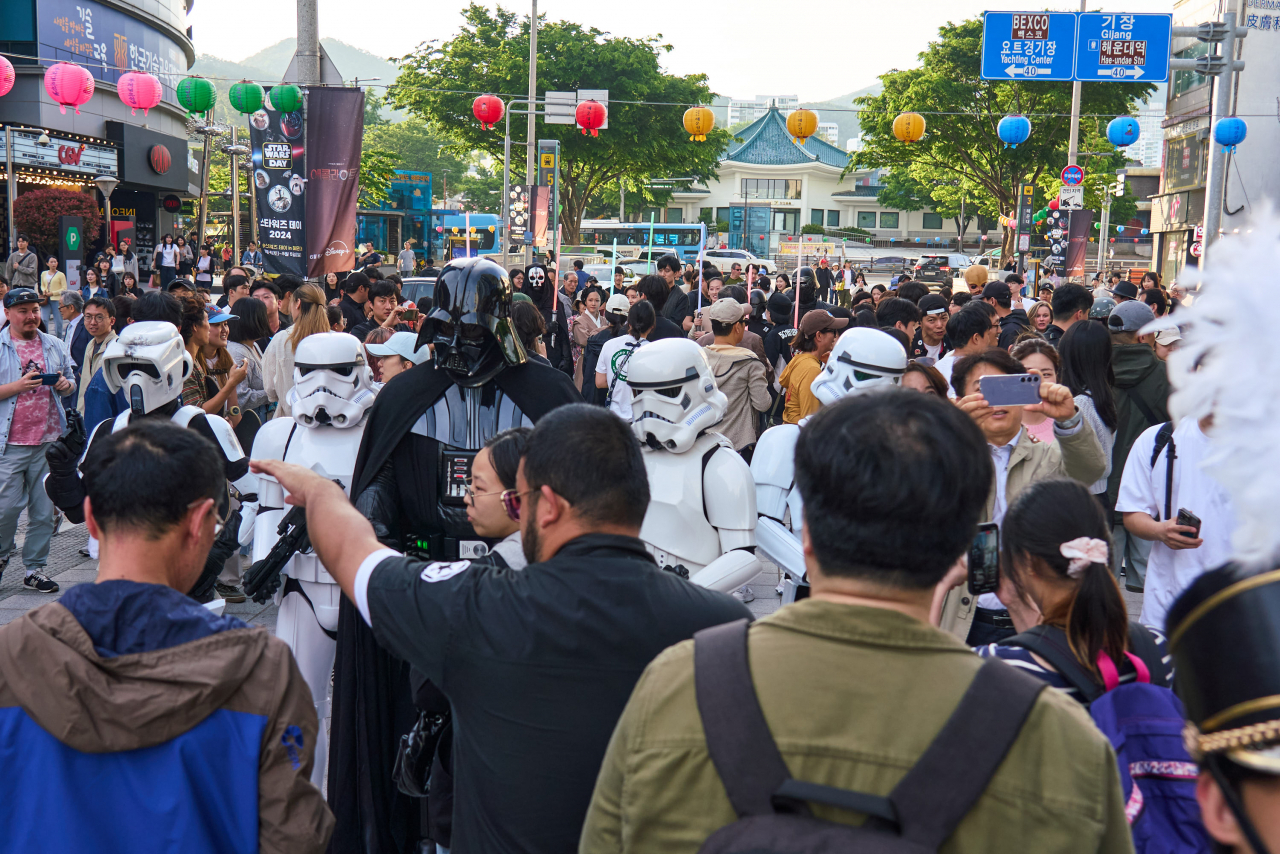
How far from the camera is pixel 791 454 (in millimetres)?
4074

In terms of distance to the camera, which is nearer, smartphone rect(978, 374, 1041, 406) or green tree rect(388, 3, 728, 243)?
smartphone rect(978, 374, 1041, 406)

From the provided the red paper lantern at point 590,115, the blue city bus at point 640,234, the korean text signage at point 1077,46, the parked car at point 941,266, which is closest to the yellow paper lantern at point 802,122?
the korean text signage at point 1077,46

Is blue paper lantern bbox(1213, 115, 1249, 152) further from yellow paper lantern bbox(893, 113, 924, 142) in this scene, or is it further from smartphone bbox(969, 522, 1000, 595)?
smartphone bbox(969, 522, 1000, 595)

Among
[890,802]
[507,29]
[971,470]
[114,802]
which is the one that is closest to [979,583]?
[971,470]

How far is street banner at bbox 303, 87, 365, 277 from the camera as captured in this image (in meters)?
9.31

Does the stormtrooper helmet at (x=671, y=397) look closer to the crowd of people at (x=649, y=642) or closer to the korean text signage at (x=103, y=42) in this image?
the crowd of people at (x=649, y=642)

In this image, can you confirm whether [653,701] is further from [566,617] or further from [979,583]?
[979,583]

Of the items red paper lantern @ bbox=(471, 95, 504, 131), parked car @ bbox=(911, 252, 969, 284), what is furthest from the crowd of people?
parked car @ bbox=(911, 252, 969, 284)

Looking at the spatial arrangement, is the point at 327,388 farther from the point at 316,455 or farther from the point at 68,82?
the point at 68,82

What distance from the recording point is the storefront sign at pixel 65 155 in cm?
2503

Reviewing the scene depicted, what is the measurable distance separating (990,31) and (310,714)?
1878cm

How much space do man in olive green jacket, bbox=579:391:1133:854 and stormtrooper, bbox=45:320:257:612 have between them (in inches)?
129

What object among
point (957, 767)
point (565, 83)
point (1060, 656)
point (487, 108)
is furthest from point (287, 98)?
point (565, 83)

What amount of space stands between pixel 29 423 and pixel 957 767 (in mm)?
6478
